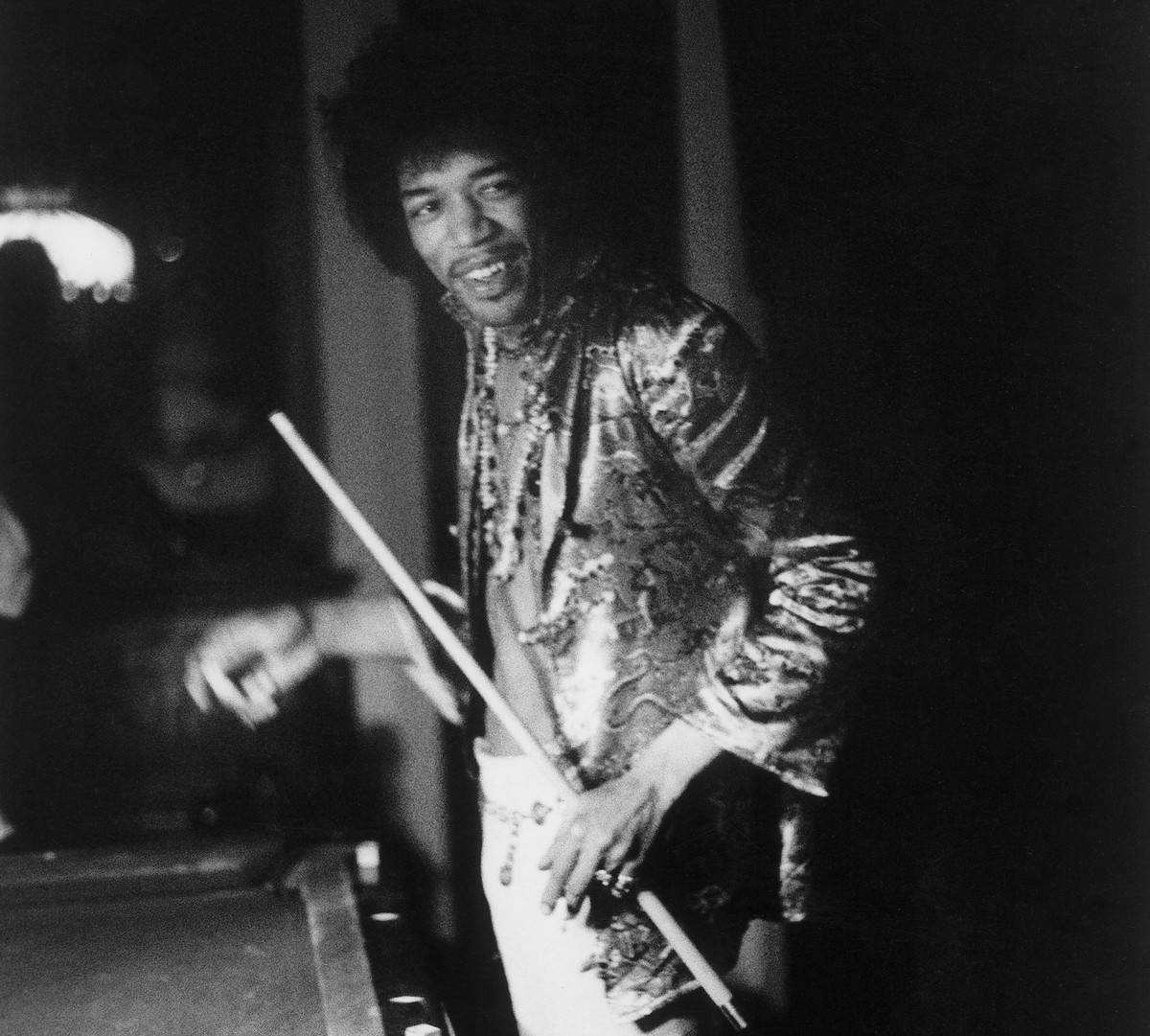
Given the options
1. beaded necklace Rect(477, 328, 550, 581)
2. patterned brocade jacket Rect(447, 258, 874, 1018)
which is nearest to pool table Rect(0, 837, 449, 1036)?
patterned brocade jacket Rect(447, 258, 874, 1018)

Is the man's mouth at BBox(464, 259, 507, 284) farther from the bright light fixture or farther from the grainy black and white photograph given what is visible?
the bright light fixture

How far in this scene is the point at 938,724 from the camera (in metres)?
1.52

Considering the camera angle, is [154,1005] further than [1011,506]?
No

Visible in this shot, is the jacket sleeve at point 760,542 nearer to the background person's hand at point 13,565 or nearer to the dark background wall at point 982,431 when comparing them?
the dark background wall at point 982,431

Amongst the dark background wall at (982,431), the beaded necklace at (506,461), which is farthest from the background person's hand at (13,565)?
the dark background wall at (982,431)

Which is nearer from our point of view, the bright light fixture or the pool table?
the pool table

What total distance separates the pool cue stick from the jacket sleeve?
0.70 feet

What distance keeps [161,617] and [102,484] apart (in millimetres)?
197

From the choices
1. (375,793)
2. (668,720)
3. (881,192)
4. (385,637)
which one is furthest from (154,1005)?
(881,192)

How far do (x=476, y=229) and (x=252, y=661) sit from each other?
25.7 inches

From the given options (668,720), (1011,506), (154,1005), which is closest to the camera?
(154,1005)

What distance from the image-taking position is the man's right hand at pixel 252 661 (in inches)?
61.3

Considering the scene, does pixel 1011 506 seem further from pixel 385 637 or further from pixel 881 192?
pixel 385 637

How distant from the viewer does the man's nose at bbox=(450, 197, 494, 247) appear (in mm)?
1521
